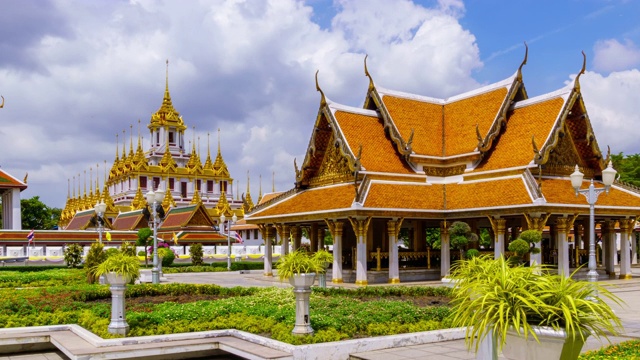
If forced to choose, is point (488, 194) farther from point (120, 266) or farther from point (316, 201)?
point (120, 266)

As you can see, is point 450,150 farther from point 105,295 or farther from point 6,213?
point 6,213

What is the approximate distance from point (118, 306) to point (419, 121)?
767 inches

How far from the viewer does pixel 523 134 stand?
2531 cm

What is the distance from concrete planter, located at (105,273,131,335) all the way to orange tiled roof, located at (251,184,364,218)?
12614 mm

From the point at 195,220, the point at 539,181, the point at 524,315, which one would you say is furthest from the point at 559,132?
the point at 195,220

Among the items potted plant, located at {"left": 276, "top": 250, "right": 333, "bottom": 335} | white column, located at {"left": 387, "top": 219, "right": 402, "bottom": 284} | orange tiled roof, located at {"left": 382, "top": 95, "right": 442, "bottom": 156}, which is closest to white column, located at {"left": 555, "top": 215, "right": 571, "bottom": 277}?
white column, located at {"left": 387, "top": 219, "right": 402, "bottom": 284}

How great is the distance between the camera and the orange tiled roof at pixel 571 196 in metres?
22.5

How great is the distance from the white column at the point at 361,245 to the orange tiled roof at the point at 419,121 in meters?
5.16

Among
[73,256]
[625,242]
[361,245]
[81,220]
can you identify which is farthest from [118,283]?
[81,220]

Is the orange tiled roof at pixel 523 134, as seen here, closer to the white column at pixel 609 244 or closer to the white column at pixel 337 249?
the white column at pixel 609 244

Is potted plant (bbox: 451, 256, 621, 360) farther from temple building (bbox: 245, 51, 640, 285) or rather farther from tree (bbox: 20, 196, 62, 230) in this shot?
tree (bbox: 20, 196, 62, 230)

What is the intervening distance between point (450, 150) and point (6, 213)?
104ft

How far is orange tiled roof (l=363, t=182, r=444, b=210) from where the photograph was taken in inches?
918

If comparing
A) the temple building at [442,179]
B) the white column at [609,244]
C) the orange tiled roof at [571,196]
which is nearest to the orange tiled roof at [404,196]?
the temple building at [442,179]
